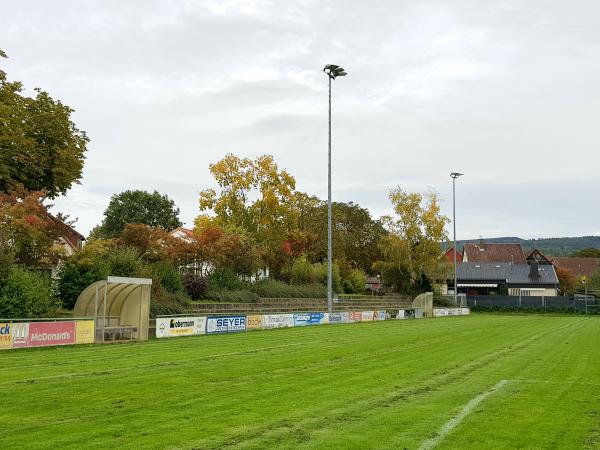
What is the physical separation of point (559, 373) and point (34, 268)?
2716 centimetres

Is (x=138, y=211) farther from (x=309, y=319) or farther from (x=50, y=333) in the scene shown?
(x=50, y=333)

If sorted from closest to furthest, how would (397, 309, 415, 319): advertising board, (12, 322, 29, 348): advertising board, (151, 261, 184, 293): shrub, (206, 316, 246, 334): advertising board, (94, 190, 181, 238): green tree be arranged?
(12, 322, 29, 348): advertising board
(206, 316, 246, 334): advertising board
(151, 261, 184, 293): shrub
(397, 309, 415, 319): advertising board
(94, 190, 181, 238): green tree

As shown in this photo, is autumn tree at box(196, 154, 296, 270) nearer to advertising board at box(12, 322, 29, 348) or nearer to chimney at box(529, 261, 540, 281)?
advertising board at box(12, 322, 29, 348)

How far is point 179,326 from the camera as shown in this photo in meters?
34.1

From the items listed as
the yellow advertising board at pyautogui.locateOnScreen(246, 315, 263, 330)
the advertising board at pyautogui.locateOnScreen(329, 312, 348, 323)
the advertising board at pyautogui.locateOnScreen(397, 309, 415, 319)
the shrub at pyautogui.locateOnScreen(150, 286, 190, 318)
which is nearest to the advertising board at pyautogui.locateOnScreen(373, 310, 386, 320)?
the advertising board at pyautogui.locateOnScreen(397, 309, 415, 319)

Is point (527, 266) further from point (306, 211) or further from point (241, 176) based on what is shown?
point (241, 176)

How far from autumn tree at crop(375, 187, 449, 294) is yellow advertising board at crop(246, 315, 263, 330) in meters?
40.5

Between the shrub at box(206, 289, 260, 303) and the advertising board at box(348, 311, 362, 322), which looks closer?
the shrub at box(206, 289, 260, 303)

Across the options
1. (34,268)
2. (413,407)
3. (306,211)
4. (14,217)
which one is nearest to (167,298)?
(34,268)

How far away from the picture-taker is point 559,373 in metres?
18.8

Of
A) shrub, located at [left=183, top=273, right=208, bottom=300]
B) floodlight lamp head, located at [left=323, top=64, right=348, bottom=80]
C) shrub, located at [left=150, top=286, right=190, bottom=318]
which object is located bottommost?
shrub, located at [left=150, top=286, right=190, bottom=318]

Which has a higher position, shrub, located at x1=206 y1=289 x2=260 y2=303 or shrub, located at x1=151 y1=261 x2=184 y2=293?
shrub, located at x1=151 y1=261 x2=184 y2=293

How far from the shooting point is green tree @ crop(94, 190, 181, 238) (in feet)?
323

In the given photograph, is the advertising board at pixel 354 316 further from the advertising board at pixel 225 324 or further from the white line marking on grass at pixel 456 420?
the white line marking on grass at pixel 456 420
